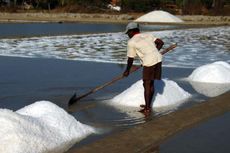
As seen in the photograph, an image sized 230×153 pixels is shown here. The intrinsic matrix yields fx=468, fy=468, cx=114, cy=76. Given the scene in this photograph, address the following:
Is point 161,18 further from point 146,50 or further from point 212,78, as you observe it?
point 146,50

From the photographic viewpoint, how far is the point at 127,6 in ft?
175

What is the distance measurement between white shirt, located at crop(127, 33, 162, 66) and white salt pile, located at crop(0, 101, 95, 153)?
128 cm

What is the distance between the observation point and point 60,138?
5.04m

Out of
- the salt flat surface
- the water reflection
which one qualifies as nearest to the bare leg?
the water reflection

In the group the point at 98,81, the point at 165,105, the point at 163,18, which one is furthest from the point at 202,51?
the point at 163,18

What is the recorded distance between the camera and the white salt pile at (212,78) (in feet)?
28.1

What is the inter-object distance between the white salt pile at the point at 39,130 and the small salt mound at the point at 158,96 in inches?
63.7

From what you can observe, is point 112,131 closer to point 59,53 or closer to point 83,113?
point 83,113

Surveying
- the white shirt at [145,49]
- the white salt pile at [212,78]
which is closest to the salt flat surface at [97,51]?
the white salt pile at [212,78]

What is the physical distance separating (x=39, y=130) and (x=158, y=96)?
2676 millimetres

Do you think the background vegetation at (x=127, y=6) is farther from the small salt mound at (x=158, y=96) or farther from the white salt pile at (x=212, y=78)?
the small salt mound at (x=158, y=96)

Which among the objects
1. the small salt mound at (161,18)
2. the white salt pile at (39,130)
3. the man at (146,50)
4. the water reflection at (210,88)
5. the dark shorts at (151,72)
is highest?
the man at (146,50)

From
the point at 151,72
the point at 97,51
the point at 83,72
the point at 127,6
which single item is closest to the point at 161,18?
the point at 127,6

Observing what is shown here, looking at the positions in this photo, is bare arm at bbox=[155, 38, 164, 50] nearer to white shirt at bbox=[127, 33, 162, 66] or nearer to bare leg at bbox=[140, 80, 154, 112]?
white shirt at bbox=[127, 33, 162, 66]
